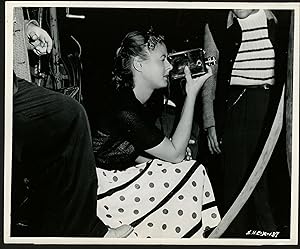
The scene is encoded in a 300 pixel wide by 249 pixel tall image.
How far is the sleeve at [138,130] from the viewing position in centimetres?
133

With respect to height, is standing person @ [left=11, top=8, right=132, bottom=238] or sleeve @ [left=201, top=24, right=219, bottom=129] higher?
sleeve @ [left=201, top=24, right=219, bottom=129]

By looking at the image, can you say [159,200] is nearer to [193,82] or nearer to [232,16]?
[193,82]

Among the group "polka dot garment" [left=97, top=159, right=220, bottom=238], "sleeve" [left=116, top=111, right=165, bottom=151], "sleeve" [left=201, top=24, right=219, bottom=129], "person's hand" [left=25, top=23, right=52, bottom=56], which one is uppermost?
"person's hand" [left=25, top=23, right=52, bottom=56]

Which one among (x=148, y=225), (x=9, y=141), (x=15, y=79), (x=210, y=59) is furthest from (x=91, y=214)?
(x=210, y=59)

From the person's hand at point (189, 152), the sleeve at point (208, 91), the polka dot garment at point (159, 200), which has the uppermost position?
the sleeve at point (208, 91)

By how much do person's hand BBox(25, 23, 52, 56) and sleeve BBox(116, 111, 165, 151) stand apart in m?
0.26

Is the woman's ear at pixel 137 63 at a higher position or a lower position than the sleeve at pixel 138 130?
higher

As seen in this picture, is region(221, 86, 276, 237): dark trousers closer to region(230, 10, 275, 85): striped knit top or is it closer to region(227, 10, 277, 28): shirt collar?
region(230, 10, 275, 85): striped knit top

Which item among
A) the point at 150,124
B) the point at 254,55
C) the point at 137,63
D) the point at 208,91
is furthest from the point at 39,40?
the point at 254,55

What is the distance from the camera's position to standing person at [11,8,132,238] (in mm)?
1322

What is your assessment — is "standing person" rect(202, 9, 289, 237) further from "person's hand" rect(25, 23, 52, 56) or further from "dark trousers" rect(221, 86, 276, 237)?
"person's hand" rect(25, 23, 52, 56)

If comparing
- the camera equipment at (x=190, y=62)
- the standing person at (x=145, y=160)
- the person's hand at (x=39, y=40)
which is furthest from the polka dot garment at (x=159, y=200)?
the person's hand at (x=39, y=40)

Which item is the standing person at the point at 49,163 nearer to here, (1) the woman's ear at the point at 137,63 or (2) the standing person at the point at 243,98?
(1) the woman's ear at the point at 137,63

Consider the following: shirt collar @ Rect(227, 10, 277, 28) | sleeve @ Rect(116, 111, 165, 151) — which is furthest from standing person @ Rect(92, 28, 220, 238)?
shirt collar @ Rect(227, 10, 277, 28)
